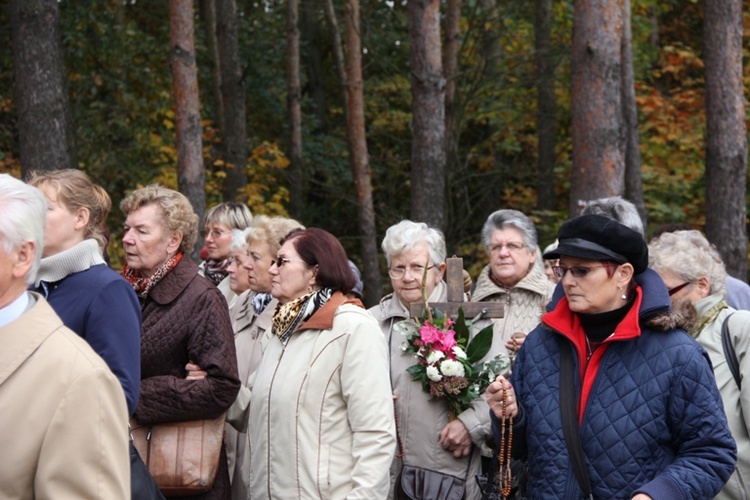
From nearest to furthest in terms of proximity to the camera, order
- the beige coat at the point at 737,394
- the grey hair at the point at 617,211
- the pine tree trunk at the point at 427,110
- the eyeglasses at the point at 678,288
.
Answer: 1. the beige coat at the point at 737,394
2. the eyeglasses at the point at 678,288
3. the grey hair at the point at 617,211
4. the pine tree trunk at the point at 427,110

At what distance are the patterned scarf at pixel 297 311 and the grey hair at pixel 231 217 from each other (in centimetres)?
287

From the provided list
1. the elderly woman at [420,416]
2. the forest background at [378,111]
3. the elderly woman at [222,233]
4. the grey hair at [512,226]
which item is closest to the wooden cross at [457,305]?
the elderly woman at [420,416]

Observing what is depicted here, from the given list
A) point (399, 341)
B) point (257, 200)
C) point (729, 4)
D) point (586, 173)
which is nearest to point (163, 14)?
point (257, 200)

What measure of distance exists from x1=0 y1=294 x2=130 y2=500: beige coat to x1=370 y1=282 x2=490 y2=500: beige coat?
2.84m

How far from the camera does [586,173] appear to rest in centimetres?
959

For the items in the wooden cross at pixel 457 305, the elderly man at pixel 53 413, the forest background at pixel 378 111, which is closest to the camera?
the elderly man at pixel 53 413

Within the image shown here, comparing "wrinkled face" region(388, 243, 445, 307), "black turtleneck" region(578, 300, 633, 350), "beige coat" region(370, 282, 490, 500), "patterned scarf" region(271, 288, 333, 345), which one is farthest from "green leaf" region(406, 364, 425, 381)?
"black turtleneck" region(578, 300, 633, 350)

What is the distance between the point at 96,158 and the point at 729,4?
1058 centimetres

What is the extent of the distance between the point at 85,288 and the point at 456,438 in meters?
2.13

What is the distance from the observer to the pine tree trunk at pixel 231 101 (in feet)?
61.2

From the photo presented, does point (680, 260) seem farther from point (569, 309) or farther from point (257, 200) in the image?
point (257, 200)

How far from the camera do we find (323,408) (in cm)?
433

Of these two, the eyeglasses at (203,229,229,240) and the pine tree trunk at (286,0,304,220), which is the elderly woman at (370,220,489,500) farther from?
the pine tree trunk at (286,0,304,220)

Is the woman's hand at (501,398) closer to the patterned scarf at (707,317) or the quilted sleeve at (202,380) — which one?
the patterned scarf at (707,317)
